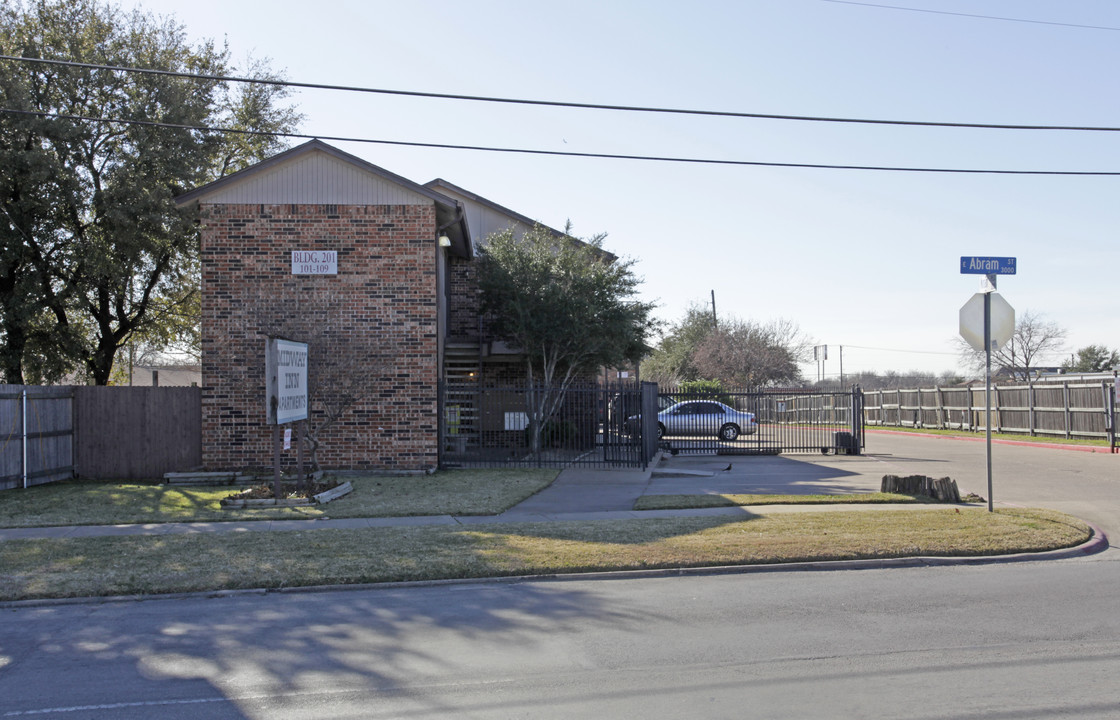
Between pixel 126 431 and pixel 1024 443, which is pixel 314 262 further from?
pixel 1024 443

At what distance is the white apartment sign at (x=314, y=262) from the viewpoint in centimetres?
1858

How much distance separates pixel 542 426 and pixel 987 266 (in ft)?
39.3

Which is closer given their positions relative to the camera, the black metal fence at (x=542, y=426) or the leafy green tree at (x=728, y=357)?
the black metal fence at (x=542, y=426)

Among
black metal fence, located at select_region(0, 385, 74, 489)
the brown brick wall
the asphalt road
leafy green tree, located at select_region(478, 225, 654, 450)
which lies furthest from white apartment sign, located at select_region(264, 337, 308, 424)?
leafy green tree, located at select_region(478, 225, 654, 450)

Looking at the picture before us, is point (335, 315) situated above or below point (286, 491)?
above

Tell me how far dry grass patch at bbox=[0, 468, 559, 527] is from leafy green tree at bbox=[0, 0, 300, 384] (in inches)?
216

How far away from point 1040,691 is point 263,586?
6.84 meters

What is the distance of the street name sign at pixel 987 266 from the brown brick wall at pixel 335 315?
34.5 feet

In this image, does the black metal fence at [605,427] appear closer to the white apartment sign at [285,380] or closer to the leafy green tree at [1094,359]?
the white apartment sign at [285,380]

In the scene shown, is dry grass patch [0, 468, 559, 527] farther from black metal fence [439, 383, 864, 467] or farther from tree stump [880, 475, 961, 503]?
tree stump [880, 475, 961, 503]

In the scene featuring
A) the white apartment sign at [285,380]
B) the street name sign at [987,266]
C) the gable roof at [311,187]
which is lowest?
the white apartment sign at [285,380]

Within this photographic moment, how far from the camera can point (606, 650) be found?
6.53m

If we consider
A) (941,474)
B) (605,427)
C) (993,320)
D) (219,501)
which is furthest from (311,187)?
(941,474)

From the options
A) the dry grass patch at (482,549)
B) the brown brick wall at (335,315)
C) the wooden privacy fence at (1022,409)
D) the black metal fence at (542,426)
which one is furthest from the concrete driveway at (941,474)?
the brown brick wall at (335,315)
